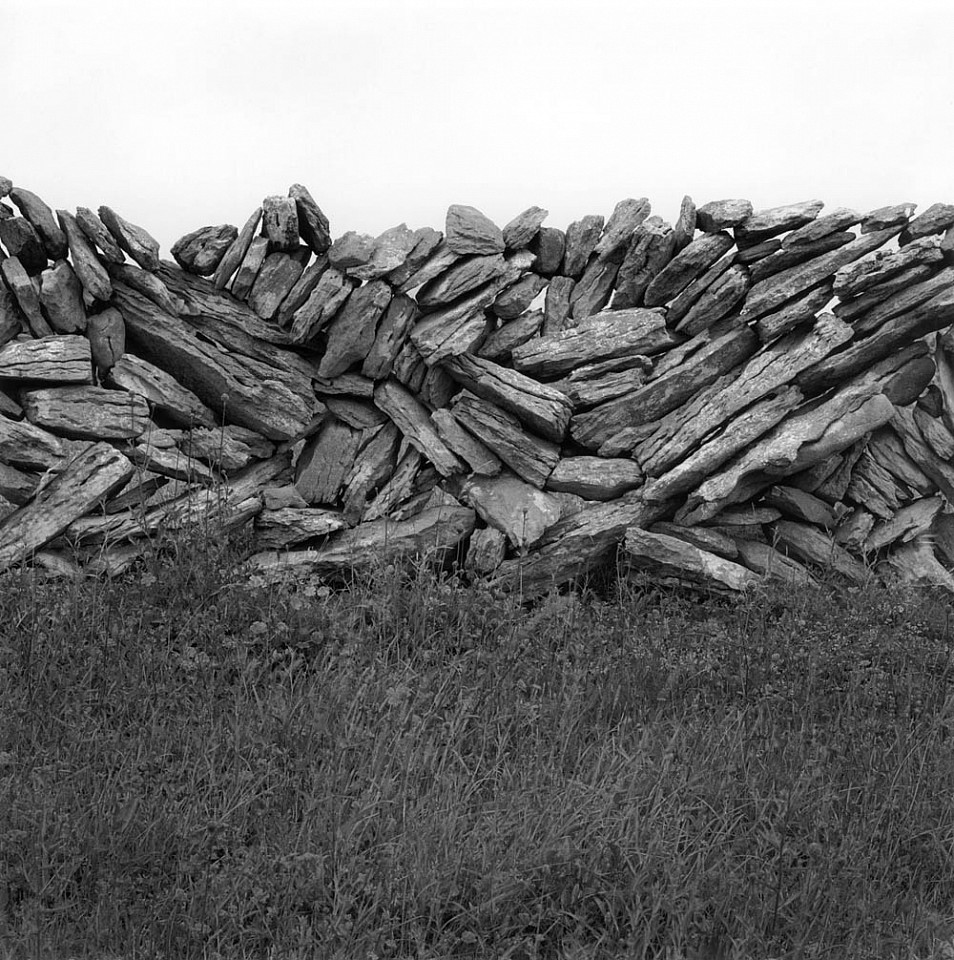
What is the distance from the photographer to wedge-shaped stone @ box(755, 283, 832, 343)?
9625mm

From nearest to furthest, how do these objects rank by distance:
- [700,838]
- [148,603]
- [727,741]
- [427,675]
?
1. [700,838]
2. [727,741]
3. [427,675]
4. [148,603]

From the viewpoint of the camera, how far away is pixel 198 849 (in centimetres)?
460

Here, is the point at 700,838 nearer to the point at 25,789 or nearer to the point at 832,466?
→ the point at 25,789

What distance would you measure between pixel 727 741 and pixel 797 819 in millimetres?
813

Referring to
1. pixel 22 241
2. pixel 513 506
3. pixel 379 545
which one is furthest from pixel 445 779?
pixel 22 241

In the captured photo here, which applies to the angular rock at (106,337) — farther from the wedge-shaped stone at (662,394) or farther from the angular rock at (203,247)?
the wedge-shaped stone at (662,394)

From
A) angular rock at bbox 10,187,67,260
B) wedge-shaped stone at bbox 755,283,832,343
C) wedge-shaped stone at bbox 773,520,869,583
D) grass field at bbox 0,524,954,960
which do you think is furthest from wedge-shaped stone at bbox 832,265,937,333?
angular rock at bbox 10,187,67,260

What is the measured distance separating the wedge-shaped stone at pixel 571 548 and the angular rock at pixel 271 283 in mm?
3017

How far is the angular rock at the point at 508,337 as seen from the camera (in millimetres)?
9664

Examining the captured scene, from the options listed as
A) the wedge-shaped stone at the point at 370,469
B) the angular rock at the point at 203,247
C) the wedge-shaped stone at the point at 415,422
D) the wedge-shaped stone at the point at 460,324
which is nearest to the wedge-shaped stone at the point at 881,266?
the wedge-shaped stone at the point at 460,324

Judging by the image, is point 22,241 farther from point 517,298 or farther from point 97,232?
point 517,298

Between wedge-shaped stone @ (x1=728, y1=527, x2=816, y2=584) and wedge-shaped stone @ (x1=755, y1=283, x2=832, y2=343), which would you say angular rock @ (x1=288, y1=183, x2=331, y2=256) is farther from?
wedge-shaped stone @ (x1=728, y1=527, x2=816, y2=584)

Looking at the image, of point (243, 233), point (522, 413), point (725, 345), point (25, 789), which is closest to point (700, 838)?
point (25, 789)

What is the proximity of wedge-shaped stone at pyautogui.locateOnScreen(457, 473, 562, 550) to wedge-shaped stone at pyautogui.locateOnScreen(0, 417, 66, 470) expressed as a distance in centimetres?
335
